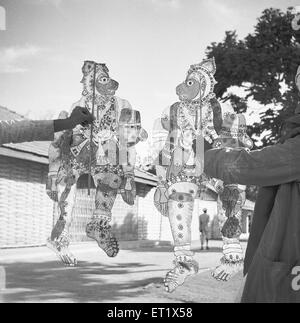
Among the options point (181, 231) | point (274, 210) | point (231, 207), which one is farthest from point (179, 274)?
point (274, 210)

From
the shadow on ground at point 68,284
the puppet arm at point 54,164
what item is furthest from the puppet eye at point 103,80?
the shadow on ground at point 68,284

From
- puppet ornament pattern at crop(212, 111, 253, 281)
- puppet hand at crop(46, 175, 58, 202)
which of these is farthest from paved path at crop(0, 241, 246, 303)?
puppet hand at crop(46, 175, 58, 202)

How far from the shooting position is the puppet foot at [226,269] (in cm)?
362

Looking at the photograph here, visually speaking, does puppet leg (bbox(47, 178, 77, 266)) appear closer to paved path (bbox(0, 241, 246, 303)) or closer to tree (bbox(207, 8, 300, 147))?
paved path (bbox(0, 241, 246, 303))

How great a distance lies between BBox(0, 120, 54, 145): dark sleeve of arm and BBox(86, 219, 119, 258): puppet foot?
4.86 feet

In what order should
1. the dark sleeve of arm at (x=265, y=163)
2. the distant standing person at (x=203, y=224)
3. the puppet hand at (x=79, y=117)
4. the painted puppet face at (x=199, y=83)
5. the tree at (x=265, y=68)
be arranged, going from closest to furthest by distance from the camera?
the dark sleeve of arm at (x=265, y=163) → the puppet hand at (x=79, y=117) → the painted puppet face at (x=199, y=83) → the tree at (x=265, y=68) → the distant standing person at (x=203, y=224)

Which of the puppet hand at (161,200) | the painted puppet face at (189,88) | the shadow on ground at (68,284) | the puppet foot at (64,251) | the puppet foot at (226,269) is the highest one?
the painted puppet face at (189,88)

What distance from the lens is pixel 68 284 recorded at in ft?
11.7

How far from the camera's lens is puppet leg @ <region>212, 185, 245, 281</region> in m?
3.63

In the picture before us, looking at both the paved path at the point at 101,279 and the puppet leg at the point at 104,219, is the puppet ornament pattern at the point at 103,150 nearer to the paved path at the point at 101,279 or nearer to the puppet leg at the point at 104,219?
the puppet leg at the point at 104,219

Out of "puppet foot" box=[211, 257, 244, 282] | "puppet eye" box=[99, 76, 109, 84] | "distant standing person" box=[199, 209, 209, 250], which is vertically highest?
"puppet eye" box=[99, 76, 109, 84]

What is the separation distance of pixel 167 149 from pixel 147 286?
1.05m

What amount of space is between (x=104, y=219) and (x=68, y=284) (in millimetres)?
547
